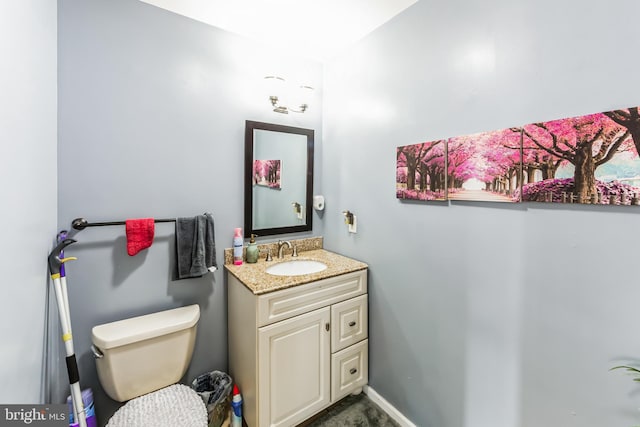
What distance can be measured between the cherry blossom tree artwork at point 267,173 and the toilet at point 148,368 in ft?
3.08

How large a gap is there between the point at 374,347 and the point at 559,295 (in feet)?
3.63

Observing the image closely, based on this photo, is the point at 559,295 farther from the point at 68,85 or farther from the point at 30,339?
the point at 68,85

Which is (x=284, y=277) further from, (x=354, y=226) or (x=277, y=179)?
(x=277, y=179)

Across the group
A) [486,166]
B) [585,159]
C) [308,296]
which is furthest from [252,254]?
[585,159]

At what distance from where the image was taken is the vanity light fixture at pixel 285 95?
6.02 ft

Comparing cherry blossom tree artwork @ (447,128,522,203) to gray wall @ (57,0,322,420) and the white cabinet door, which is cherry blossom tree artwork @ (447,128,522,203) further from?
gray wall @ (57,0,322,420)

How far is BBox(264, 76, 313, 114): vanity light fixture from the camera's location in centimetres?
183

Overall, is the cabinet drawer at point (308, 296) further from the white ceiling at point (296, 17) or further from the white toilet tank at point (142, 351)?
the white ceiling at point (296, 17)

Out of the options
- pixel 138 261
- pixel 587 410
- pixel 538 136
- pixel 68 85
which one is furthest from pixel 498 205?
pixel 68 85

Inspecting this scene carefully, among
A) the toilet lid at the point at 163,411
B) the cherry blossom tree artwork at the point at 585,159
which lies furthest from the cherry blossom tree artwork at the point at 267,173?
the cherry blossom tree artwork at the point at 585,159

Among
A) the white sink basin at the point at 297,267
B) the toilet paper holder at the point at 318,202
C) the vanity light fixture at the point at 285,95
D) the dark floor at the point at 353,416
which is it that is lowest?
the dark floor at the point at 353,416

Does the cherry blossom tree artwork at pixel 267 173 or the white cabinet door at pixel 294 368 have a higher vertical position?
the cherry blossom tree artwork at pixel 267 173

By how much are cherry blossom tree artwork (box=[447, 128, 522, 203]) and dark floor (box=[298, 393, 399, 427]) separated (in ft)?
4.57

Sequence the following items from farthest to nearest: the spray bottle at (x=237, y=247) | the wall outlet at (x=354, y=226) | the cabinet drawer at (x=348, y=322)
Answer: the wall outlet at (x=354, y=226), the spray bottle at (x=237, y=247), the cabinet drawer at (x=348, y=322)
